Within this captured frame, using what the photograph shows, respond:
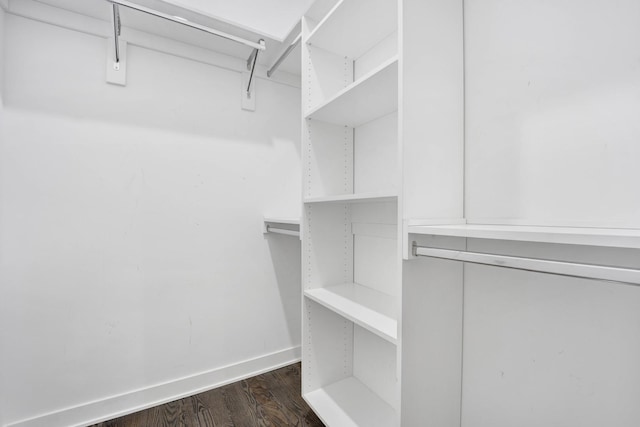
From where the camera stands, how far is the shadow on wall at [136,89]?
132 centimetres

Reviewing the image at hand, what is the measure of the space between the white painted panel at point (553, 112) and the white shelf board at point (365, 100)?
0.31m

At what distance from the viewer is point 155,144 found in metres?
1.61

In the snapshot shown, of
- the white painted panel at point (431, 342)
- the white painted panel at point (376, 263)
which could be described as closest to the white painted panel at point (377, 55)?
the white painted panel at point (376, 263)

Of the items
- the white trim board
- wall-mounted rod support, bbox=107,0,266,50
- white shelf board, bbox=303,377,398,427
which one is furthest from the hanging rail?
the white trim board

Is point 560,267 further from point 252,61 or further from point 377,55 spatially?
point 252,61

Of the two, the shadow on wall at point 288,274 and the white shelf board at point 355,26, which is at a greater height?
the white shelf board at point 355,26

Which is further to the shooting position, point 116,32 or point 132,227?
point 132,227

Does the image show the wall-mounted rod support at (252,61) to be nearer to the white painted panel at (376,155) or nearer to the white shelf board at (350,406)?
the white painted panel at (376,155)

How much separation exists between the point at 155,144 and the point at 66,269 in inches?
31.6

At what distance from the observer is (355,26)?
1.23m

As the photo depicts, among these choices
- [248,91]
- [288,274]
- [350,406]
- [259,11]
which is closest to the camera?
[350,406]

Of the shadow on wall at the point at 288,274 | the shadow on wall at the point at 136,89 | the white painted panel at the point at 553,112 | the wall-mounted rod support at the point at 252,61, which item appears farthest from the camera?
the shadow on wall at the point at 288,274

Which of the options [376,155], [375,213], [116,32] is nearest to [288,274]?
[375,213]

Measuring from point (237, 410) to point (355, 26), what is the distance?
2076 millimetres
